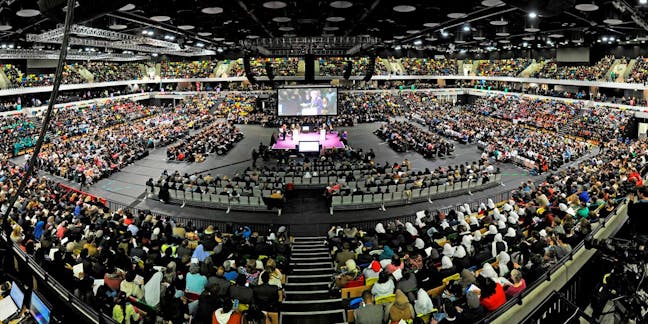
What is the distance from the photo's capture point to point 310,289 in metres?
10.1

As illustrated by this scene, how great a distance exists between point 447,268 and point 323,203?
10480mm

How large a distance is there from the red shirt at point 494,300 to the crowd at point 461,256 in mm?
17

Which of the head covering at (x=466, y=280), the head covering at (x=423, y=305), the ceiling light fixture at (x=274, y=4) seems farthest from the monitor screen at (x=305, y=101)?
the head covering at (x=423, y=305)

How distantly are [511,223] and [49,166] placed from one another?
26.8 meters

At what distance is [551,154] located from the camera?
85.8ft

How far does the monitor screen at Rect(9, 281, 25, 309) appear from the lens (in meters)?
5.74

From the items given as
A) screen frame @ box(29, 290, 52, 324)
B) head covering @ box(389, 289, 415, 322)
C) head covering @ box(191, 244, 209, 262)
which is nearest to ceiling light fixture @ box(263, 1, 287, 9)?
head covering @ box(191, 244, 209, 262)

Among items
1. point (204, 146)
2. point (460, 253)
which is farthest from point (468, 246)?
point (204, 146)

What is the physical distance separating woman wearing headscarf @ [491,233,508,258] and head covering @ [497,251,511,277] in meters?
0.62

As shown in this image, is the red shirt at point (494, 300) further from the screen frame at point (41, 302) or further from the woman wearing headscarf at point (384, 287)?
the screen frame at point (41, 302)

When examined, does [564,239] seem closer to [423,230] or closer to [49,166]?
[423,230]

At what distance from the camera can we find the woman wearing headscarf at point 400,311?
6.57 meters

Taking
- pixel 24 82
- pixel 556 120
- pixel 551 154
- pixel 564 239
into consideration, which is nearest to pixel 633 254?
pixel 564 239

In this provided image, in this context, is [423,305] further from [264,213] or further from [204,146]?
[204,146]
